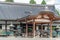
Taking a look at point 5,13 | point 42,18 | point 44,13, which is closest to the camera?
point 44,13

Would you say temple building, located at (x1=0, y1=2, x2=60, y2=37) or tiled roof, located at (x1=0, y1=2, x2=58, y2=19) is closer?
temple building, located at (x1=0, y1=2, x2=60, y2=37)

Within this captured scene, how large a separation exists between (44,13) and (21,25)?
963cm

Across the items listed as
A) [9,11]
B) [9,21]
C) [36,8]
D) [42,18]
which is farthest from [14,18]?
[42,18]

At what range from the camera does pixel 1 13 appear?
87.3 ft

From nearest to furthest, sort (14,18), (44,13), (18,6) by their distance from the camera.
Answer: (44,13)
(14,18)
(18,6)

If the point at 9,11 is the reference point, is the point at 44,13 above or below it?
above

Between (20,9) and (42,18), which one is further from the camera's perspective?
(20,9)

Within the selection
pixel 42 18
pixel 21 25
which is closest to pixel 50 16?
pixel 42 18

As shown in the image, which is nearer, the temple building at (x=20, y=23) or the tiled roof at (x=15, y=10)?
the temple building at (x=20, y=23)

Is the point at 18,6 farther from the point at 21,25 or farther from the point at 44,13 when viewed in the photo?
the point at 44,13

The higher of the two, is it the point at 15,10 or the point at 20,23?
the point at 15,10

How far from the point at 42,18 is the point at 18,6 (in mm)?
11932

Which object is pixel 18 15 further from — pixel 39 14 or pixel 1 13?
pixel 39 14

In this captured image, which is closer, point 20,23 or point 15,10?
point 20,23
